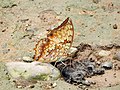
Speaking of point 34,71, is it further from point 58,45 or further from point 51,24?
point 51,24

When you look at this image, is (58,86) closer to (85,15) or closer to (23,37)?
(23,37)

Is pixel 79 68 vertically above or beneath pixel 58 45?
beneath

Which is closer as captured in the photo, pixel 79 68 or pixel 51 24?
pixel 79 68

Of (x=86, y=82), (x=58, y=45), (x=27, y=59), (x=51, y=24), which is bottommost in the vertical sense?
(x=86, y=82)

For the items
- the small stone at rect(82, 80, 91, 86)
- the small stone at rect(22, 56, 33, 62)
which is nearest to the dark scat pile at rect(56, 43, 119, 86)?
the small stone at rect(82, 80, 91, 86)

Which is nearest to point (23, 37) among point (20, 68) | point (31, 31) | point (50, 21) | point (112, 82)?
point (31, 31)

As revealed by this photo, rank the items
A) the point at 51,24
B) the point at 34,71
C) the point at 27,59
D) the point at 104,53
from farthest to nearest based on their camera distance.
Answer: the point at 51,24 → the point at 104,53 → the point at 27,59 → the point at 34,71

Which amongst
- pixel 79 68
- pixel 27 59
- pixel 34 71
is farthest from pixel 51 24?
pixel 34 71

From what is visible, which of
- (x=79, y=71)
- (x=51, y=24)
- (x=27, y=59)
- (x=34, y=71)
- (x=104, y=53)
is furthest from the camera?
(x=51, y=24)
